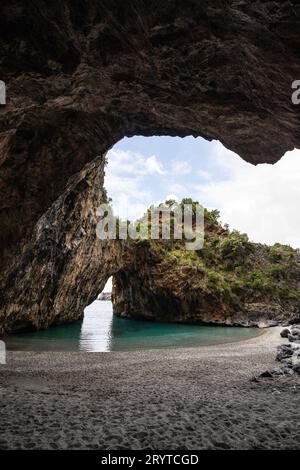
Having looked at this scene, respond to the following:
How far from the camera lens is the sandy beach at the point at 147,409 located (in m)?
4.54

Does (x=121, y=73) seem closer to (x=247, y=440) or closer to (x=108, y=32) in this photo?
(x=108, y=32)

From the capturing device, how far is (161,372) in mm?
11094

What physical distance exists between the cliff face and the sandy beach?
106 ft

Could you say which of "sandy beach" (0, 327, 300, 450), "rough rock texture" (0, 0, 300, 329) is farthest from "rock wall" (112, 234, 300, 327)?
"rough rock texture" (0, 0, 300, 329)

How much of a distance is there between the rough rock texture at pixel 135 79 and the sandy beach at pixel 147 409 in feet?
19.9

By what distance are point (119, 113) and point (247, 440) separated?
9.19 metres

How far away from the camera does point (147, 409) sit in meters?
6.09
